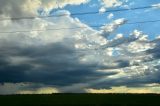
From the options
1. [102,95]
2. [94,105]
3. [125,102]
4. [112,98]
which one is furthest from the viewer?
[102,95]

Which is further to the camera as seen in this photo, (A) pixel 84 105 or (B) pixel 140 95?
(B) pixel 140 95

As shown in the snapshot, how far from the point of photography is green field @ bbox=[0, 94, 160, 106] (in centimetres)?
5159

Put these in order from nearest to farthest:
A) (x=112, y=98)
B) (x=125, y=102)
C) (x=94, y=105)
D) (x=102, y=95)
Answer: (x=94, y=105), (x=125, y=102), (x=112, y=98), (x=102, y=95)

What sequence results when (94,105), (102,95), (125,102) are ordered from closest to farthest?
(94,105) < (125,102) < (102,95)

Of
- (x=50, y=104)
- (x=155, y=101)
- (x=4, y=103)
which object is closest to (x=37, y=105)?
(x=50, y=104)

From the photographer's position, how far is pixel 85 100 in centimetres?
5531

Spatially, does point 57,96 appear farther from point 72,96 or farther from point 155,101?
point 155,101

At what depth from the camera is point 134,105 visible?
4962 centimetres

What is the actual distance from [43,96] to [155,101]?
67.5 feet

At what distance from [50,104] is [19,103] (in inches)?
215

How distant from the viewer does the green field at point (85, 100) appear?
51594 mm

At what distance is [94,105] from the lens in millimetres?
48906

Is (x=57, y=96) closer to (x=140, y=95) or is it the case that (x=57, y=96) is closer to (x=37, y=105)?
(x=37, y=105)

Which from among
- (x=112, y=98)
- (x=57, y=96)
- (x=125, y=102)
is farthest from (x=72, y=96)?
(x=125, y=102)
